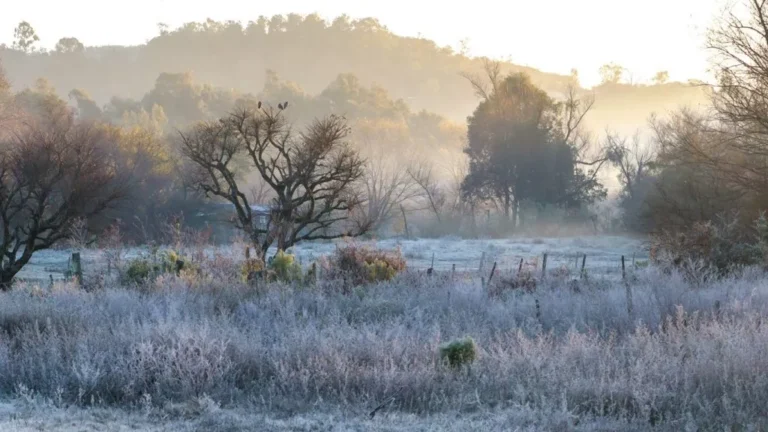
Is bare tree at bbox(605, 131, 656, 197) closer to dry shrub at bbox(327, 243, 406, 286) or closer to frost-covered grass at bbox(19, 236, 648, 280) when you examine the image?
frost-covered grass at bbox(19, 236, 648, 280)

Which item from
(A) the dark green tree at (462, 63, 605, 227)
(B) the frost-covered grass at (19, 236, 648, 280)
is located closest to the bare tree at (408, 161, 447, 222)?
(A) the dark green tree at (462, 63, 605, 227)

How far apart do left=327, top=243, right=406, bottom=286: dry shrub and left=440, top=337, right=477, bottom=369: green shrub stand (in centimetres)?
849

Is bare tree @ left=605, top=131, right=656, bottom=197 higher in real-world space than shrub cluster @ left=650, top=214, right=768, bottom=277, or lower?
higher

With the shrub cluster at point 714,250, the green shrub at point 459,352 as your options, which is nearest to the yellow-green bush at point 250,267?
the green shrub at point 459,352

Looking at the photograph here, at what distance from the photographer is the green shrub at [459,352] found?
8.73m

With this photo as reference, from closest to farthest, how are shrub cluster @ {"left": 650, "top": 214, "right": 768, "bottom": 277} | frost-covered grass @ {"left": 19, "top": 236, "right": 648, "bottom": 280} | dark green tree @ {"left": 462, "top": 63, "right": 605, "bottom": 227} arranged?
shrub cluster @ {"left": 650, "top": 214, "right": 768, "bottom": 277}, frost-covered grass @ {"left": 19, "top": 236, "right": 648, "bottom": 280}, dark green tree @ {"left": 462, "top": 63, "right": 605, "bottom": 227}

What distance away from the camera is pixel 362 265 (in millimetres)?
18375

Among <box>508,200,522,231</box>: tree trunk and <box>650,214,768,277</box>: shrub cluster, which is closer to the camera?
<box>650,214,768,277</box>: shrub cluster

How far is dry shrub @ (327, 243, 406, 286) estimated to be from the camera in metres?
18.1

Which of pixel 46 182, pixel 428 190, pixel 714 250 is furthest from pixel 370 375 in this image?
pixel 428 190

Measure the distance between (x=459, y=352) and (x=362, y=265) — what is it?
9.65 meters

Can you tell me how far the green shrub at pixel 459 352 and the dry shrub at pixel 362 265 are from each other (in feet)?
27.9

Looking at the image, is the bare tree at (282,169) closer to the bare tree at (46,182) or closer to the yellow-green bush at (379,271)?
the bare tree at (46,182)

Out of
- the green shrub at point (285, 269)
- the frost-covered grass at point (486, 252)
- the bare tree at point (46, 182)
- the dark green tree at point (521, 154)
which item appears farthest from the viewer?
the dark green tree at point (521, 154)
